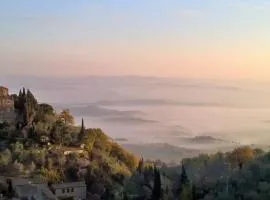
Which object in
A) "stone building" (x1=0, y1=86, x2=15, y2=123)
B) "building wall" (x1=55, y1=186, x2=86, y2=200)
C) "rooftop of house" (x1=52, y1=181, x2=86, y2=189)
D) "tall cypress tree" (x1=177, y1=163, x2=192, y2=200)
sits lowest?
"building wall" (x1=55, y1=186, x2=86, y2=200)

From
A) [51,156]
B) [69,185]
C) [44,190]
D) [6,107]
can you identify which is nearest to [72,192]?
[69,185]

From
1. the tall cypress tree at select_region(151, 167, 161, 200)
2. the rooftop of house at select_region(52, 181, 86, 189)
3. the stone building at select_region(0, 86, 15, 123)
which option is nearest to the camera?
the tall cypress tree at select_region(151, 167, 161, 200)

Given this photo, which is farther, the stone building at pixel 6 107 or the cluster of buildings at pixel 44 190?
the stone building at pixel 6 107

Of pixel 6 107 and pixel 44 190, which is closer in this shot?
pixel 44 190

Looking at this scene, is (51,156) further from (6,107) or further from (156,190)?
(156,190)

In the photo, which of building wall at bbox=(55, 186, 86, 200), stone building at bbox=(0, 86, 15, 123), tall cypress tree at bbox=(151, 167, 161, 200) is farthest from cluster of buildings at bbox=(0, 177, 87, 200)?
stone building at bbox=(0, 86, 15, 123)

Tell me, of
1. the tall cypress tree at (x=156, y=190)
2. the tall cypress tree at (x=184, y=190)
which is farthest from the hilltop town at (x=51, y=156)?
the tall cypress tree at (x=184, y=190)

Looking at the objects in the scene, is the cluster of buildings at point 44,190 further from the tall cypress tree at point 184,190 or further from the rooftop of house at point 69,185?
the tall cypress tree at point 184,190

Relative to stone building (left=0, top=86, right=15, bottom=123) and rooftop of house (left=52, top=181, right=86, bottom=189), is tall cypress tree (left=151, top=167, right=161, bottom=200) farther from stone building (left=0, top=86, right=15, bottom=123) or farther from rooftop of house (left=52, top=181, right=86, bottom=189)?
stone building (left=0, top=86, right=15, bottom=123)

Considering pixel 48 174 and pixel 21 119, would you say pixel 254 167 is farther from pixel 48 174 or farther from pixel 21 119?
pixel 21 119
